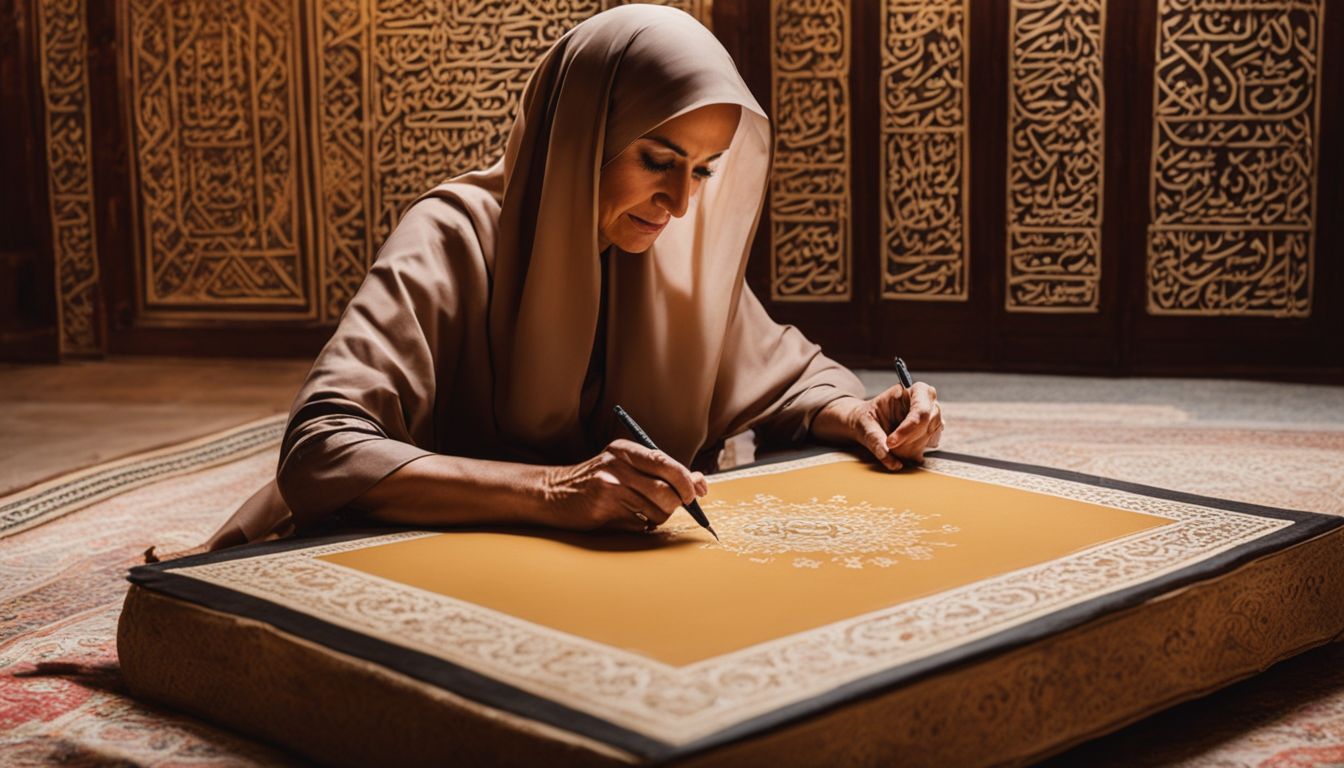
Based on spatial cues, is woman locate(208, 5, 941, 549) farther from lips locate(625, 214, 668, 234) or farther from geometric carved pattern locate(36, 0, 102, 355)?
geometric carved pattern locate(36, 0, 102, 355)

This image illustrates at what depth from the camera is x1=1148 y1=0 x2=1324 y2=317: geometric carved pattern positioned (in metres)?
5.95

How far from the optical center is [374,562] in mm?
1841

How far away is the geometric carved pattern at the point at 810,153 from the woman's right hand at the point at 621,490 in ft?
15.3

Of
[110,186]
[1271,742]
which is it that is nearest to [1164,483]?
[1271,742]

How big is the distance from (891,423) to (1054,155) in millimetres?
4112

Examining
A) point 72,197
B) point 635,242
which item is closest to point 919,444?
point 635,242

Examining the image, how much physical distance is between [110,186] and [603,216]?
574 cm

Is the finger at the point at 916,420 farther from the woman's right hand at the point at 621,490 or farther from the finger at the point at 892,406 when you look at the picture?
the woman's right hand at the point at 621,490

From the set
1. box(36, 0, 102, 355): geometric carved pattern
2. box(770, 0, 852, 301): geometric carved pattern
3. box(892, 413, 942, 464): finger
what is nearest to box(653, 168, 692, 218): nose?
box(892, 413, 942, 464): finger

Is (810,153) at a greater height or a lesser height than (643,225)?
greater

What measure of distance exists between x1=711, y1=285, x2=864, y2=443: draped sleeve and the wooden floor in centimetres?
227

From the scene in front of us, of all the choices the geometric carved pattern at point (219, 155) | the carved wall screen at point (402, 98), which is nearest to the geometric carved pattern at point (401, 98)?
the carved wall screen at point (402, 98)

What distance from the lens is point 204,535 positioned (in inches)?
128

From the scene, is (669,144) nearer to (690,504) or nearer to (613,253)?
(613,253)
